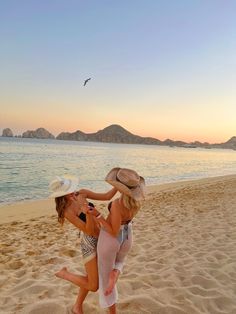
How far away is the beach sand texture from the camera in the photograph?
4.04m

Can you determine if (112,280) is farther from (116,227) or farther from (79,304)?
(79,304)

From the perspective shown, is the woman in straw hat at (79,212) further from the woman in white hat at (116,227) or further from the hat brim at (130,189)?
the hat brim at (130,189)

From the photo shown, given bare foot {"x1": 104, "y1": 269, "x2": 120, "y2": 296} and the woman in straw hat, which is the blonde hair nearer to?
the woman in straw hat

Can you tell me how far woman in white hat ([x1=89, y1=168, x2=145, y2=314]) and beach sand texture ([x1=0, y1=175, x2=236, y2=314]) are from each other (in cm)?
87

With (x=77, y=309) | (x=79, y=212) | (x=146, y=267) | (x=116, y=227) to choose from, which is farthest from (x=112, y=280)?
(x=146, y=267)

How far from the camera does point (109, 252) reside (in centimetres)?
314

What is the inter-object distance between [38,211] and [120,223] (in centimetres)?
910

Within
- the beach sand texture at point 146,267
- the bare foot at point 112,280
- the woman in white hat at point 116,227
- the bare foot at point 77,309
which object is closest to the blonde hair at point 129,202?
the woman in white hat at point 116,227

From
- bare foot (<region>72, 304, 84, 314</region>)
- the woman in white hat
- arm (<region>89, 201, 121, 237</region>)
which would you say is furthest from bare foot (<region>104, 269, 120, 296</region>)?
bare foot (<region>72, 304, 84, 314</region>)

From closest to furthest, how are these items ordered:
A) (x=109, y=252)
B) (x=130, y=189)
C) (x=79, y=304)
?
(x=130, y=189) → (x=109, y=252) → (x=79, y=304)

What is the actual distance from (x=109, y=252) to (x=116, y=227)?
28cm

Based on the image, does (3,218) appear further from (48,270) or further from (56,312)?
(56,312)

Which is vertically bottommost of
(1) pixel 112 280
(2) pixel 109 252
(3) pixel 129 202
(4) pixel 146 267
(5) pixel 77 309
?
(4) pixel 146 267

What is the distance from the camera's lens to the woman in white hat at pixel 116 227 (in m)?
3.01
